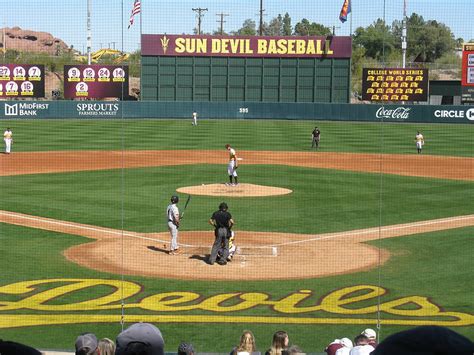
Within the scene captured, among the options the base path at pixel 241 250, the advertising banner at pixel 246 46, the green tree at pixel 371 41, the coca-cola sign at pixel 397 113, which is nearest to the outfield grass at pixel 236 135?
the coca-cola sign at pixel 397 113

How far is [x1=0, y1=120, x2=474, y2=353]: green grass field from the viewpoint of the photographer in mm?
11430

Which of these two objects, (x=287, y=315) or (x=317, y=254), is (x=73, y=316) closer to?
(x=287, y=315)

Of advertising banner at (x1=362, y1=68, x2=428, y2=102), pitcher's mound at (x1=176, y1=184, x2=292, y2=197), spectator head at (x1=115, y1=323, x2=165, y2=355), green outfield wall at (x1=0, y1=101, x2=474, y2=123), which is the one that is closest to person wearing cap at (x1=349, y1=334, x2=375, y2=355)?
spectator head at (x1=115, y1=323, x2=165, y2=355)

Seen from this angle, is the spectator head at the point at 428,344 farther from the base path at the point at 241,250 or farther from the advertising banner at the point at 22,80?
the advertising banner at the point at 22,80

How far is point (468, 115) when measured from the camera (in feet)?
193

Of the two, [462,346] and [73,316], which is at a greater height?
[462,346]

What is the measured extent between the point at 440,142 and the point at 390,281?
34352 mm

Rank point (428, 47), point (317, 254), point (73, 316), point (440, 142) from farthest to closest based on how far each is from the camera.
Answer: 1. point (428, 47)
2. point (440, 142)
3. point (317, 254)
4. point (73, 316)

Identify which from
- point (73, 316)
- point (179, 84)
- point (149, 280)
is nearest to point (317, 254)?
point (149, 280)

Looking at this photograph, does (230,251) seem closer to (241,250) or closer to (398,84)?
(241,250)

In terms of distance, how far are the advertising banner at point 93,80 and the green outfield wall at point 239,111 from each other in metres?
2.29

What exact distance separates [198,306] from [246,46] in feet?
165

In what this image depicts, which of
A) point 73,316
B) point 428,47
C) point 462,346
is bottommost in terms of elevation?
point 73,316

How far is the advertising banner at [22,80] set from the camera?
2153 inches
